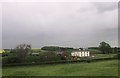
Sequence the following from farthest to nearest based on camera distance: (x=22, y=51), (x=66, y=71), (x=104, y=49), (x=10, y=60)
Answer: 1. (x=104, y=49)
2. (x=22, y=51)
3. (x=10, y=60)
4. (x=66, y=71)

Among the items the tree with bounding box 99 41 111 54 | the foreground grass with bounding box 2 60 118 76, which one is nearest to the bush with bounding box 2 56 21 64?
the foreground grass with bounding box 2 60 118 76

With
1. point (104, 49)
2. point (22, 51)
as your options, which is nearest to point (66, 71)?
point (22, 51)

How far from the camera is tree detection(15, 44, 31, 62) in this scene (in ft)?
157

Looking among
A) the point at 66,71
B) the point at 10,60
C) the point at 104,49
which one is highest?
the point at 104,49

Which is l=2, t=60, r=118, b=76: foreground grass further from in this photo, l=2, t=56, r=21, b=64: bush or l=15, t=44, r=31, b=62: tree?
l=15, t=44, r=31, b=62: tree

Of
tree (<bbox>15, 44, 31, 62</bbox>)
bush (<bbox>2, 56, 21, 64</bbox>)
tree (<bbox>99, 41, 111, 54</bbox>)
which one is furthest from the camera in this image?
tree (<bbox>99, 41, 111, 54</bbox>)

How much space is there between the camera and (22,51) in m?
51.4

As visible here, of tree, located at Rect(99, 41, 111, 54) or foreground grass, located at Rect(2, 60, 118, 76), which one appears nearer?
foreground grass, located at Rect(2, 60, 118, 76)

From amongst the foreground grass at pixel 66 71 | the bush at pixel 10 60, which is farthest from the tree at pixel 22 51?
the foreground grass at pixel 66 71

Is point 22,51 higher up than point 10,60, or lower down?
higher up

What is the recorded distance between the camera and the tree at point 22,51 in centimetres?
4795

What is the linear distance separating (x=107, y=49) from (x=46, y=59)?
37.6 metres

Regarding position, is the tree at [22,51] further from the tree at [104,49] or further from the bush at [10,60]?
the tree at [104,49]

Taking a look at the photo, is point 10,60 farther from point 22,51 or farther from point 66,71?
point 66,71
